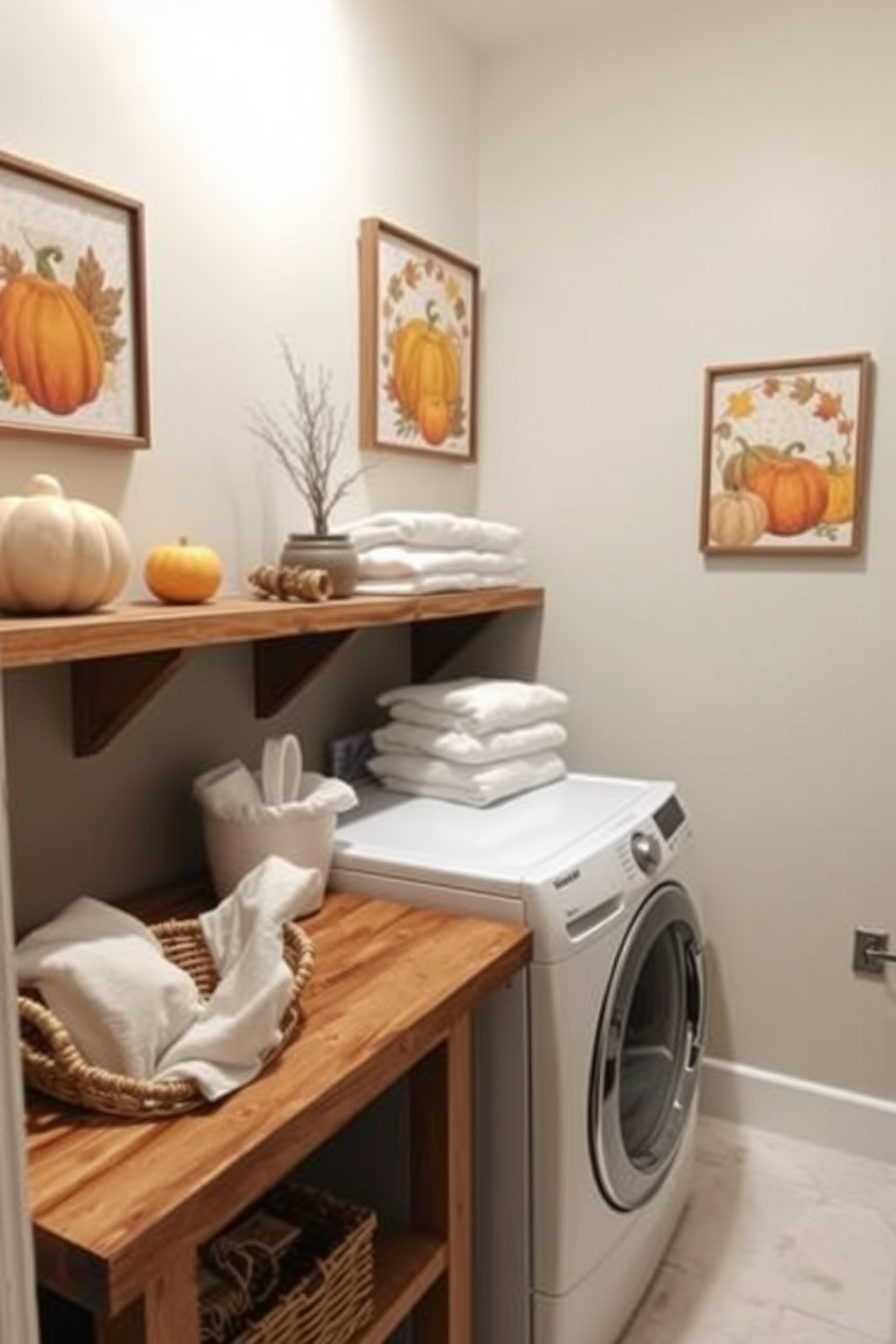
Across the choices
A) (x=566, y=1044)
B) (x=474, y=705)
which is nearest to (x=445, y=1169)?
A: (x=566, y=1044)

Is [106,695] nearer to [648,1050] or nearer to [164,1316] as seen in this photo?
[164,1316]

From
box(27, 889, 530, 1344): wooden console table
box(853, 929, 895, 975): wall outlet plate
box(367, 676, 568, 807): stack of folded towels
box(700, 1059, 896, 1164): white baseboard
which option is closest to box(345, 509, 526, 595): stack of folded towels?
box(367, 676, 568, 807): stack of folded towels

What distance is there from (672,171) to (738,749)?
52.2 inches

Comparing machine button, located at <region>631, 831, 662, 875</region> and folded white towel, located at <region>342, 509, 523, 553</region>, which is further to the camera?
folded white towel, located at <region>342, 509, 523, 553</region>

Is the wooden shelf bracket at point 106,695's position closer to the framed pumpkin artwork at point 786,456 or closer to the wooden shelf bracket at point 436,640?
the wooden shelf bracket at point 436,640

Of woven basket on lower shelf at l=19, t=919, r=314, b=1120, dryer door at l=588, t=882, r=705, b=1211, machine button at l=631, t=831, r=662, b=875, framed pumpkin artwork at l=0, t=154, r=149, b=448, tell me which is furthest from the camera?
machine button at l=631, t=831, r=662, b=875

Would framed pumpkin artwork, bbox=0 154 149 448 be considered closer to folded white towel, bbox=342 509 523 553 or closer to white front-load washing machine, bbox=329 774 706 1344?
folded white towel, bbox=342 509 523 553

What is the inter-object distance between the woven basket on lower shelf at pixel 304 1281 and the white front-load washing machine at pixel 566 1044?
269mm

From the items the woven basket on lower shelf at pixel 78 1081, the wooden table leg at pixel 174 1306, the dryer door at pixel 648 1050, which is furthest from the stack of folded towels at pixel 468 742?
the wooden table leg at pixel 174 1306

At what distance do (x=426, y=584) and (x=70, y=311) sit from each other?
2.66 feet

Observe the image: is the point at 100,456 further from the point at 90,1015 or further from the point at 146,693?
the point at 90,1015

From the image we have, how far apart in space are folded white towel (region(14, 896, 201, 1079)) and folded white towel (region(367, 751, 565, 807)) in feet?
2.96

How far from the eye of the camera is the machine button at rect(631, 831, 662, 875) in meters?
1.80

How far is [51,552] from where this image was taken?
1.27m
